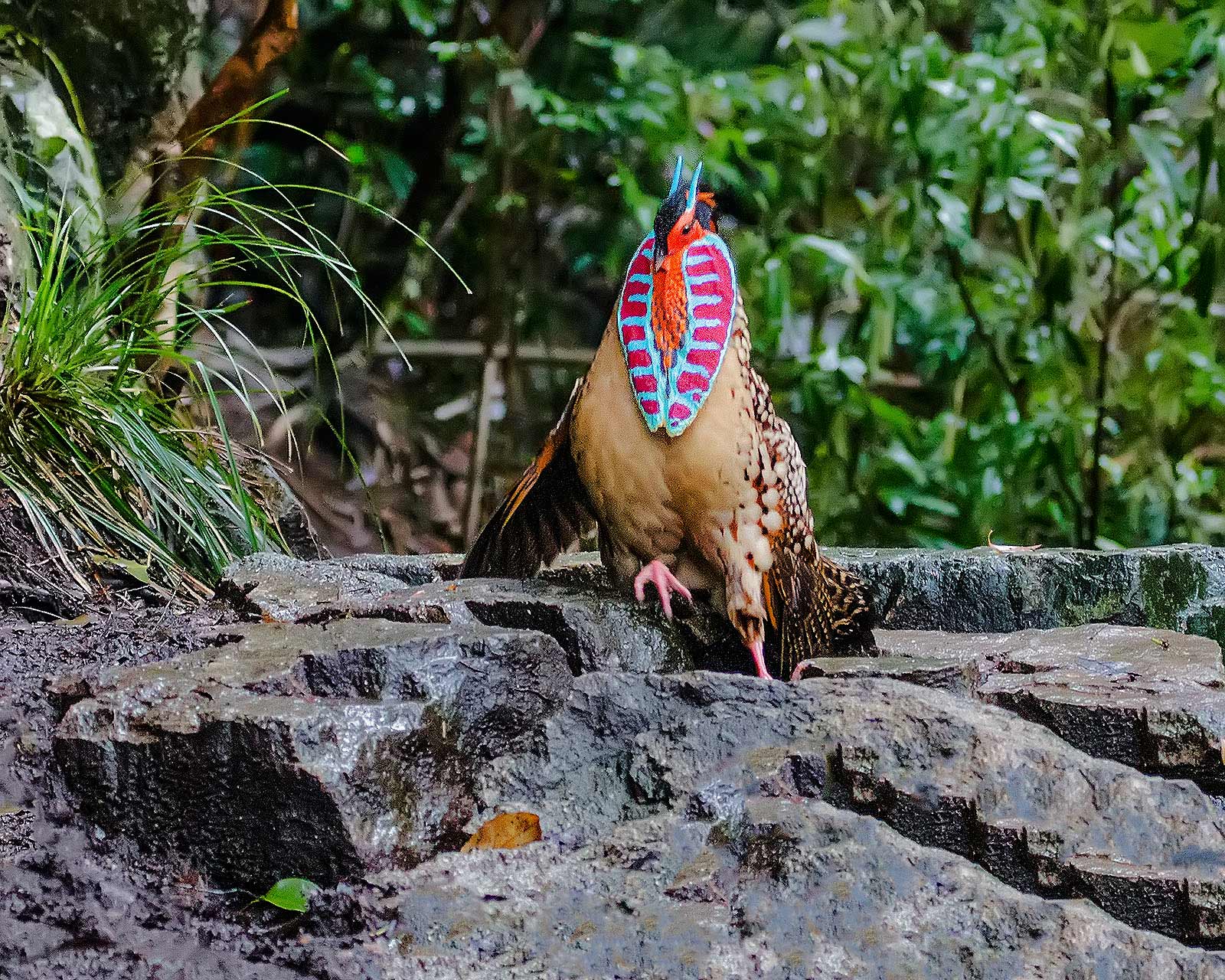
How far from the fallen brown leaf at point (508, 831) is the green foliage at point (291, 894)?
6.5 inches

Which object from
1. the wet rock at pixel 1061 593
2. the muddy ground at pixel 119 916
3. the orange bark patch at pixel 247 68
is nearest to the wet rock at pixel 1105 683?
the wet rock at pixel 1061 593

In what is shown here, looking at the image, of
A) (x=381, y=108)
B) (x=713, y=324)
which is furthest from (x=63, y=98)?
(x=713, y=324)

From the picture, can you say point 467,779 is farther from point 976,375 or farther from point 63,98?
point 976,375

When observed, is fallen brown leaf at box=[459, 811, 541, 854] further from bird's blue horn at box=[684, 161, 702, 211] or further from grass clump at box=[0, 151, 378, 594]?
grass clump at box=[0, 151, 378, 594]

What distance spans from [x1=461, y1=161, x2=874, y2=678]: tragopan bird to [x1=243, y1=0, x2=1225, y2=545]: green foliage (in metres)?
2.14

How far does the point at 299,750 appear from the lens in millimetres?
1282

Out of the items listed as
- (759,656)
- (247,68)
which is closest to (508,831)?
(759,656)

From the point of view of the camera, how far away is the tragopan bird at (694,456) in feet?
6.04

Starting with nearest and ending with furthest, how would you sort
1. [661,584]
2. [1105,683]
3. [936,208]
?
1. [1105,683]
2. [661,584]
3. [936,208]

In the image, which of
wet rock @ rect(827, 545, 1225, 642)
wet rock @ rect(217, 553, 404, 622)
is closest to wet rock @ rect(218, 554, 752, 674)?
wet rock @ rect(217, 553, 404, 622)

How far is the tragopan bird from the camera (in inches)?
72.5

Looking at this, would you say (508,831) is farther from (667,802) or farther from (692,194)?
(692,194)

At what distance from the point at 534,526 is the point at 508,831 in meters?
0.85

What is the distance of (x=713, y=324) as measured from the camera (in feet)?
6.10
